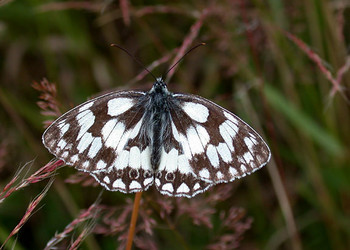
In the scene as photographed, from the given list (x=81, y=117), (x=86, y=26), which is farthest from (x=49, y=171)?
(x=86, y=26)

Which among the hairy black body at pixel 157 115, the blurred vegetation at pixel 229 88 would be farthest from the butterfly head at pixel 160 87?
the blurred vegetation at pixel 229 88

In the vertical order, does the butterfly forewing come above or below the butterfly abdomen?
below

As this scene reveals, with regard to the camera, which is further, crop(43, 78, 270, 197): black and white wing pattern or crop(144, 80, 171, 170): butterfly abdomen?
crop(144, 80, 171, 170): butterfly abdomen

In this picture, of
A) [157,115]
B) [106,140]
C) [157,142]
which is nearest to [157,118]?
[157,115]

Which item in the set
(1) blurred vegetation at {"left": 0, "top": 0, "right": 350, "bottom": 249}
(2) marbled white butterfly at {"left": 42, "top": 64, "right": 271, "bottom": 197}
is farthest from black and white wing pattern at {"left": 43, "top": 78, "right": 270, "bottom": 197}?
(1) blurred vegetation at {"left": 0, "top": 0, "right": 350, "bottom": 249}

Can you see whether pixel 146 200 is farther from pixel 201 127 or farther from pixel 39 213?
pixel 39 213

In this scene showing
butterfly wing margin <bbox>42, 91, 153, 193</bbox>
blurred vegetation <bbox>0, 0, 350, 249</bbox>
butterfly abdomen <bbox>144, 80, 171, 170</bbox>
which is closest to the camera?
butterfly wing margin <bbox>42, 91, 153, 193</bbox>

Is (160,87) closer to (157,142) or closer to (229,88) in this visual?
(157,142)

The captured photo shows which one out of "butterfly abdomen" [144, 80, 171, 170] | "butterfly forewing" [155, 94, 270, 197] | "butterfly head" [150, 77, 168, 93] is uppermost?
"butterfly head" [150, 77, 168, 93]

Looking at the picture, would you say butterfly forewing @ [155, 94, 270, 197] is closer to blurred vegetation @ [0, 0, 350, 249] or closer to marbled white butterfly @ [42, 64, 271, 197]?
marbled white butterfly @ [42, 64, 271, 197]
